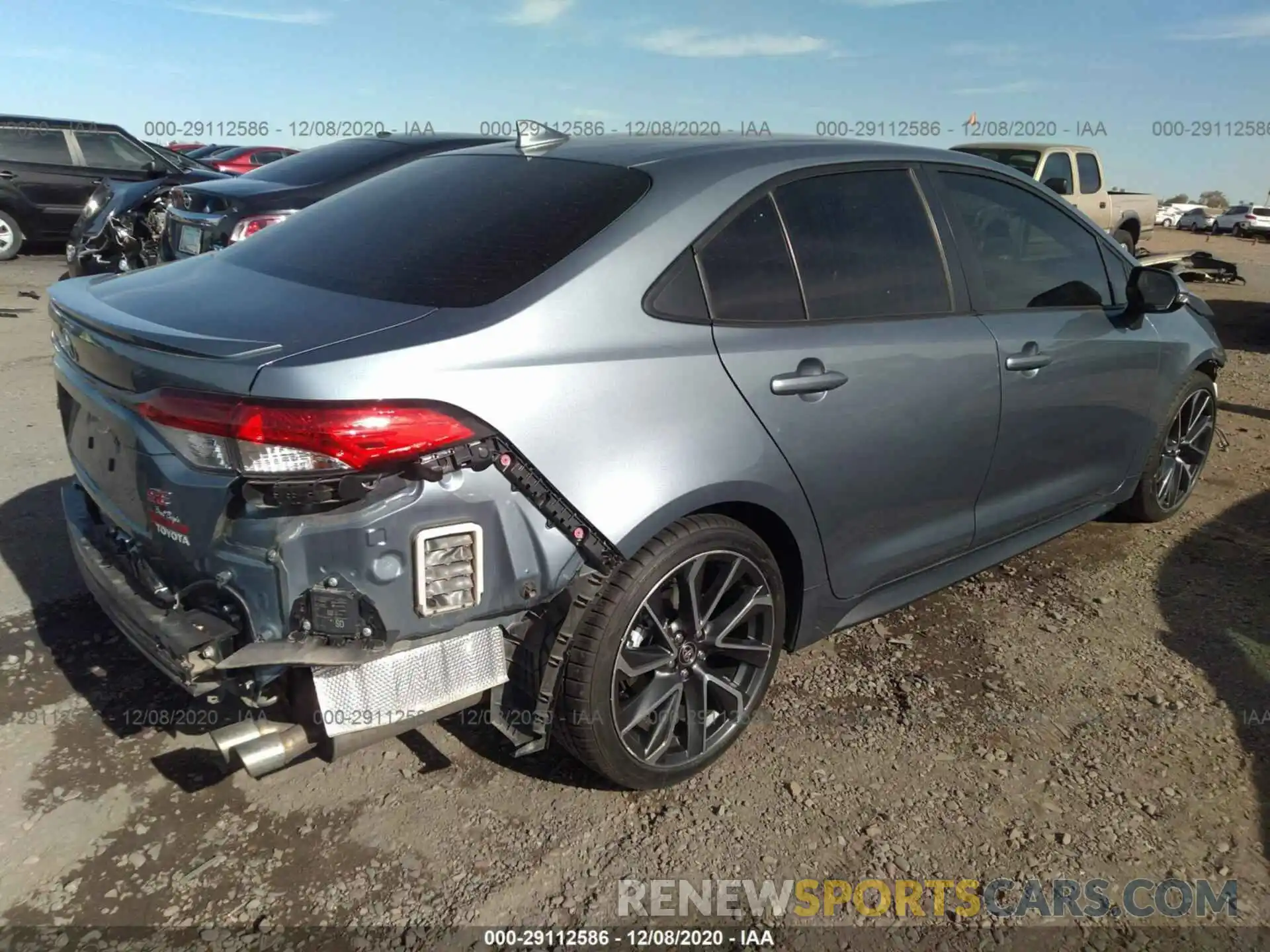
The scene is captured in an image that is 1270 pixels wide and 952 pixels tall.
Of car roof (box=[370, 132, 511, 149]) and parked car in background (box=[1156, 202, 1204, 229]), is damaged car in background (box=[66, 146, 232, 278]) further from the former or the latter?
parked car in background (box=[1156, 202, 1204, 229])

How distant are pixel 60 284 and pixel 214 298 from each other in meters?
0.83

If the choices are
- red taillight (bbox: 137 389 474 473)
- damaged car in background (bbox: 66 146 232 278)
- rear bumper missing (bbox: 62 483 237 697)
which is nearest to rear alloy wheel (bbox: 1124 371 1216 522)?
red taillight (bbox: 137 389 474 473)

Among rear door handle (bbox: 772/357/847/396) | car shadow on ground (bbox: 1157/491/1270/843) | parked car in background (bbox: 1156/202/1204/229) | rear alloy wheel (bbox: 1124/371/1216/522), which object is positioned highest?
rear door handle (bbox: 772/357/847/396)

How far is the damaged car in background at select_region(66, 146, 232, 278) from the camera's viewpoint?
7758 mm

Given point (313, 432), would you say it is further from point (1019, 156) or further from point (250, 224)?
point (1019, 156)

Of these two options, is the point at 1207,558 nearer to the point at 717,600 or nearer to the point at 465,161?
the point at 717,600

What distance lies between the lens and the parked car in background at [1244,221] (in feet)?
120

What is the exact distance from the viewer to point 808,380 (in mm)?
2674

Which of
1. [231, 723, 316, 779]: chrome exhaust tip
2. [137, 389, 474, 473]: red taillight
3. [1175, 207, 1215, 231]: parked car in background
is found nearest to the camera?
[137, 389, 474, 473]: red taillight

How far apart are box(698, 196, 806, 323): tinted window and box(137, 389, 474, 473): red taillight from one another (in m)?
0.88

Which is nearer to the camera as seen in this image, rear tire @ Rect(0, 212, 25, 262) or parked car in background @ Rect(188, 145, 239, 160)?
rear tire @ Rect(0, 212, 25, 262)

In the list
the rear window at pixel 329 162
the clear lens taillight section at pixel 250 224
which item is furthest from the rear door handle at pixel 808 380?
the rear window at pixel 329 162

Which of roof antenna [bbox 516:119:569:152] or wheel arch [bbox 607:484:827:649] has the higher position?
roof antenna [bbox 516:119:569:152]

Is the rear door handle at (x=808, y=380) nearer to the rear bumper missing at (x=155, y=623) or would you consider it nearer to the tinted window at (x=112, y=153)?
the rear bumper missing at (x=155, y=623)
